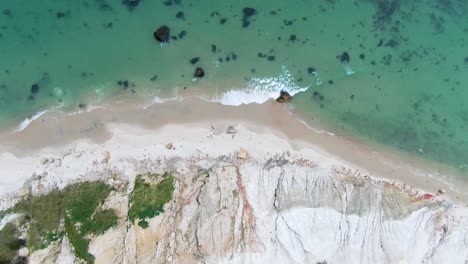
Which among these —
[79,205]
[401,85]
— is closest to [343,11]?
[401,85]

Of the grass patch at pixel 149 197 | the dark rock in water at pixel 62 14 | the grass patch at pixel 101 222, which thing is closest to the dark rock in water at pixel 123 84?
the dark rock in water at pixel 62 14

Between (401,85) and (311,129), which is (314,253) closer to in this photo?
(311,129)

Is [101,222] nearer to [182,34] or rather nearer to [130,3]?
[182,34]

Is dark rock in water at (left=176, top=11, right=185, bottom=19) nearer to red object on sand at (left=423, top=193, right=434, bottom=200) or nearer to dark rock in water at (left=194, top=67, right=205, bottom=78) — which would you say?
dark rock in water at (left=194, top=67, right=205, bottom=78)

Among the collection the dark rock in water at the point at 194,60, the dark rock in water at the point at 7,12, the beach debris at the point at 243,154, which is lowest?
the beach debris at the point at 243,154

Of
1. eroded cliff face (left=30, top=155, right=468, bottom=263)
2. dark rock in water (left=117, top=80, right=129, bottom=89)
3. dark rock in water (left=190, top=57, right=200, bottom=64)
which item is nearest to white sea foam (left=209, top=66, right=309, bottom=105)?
dark rock in water (left=190, top=57, right=200, bottom=64)

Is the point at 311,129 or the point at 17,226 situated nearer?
the point at 17,226

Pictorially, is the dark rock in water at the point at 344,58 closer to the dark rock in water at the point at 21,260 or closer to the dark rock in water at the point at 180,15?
the dark rock in water at the point at 180,15
